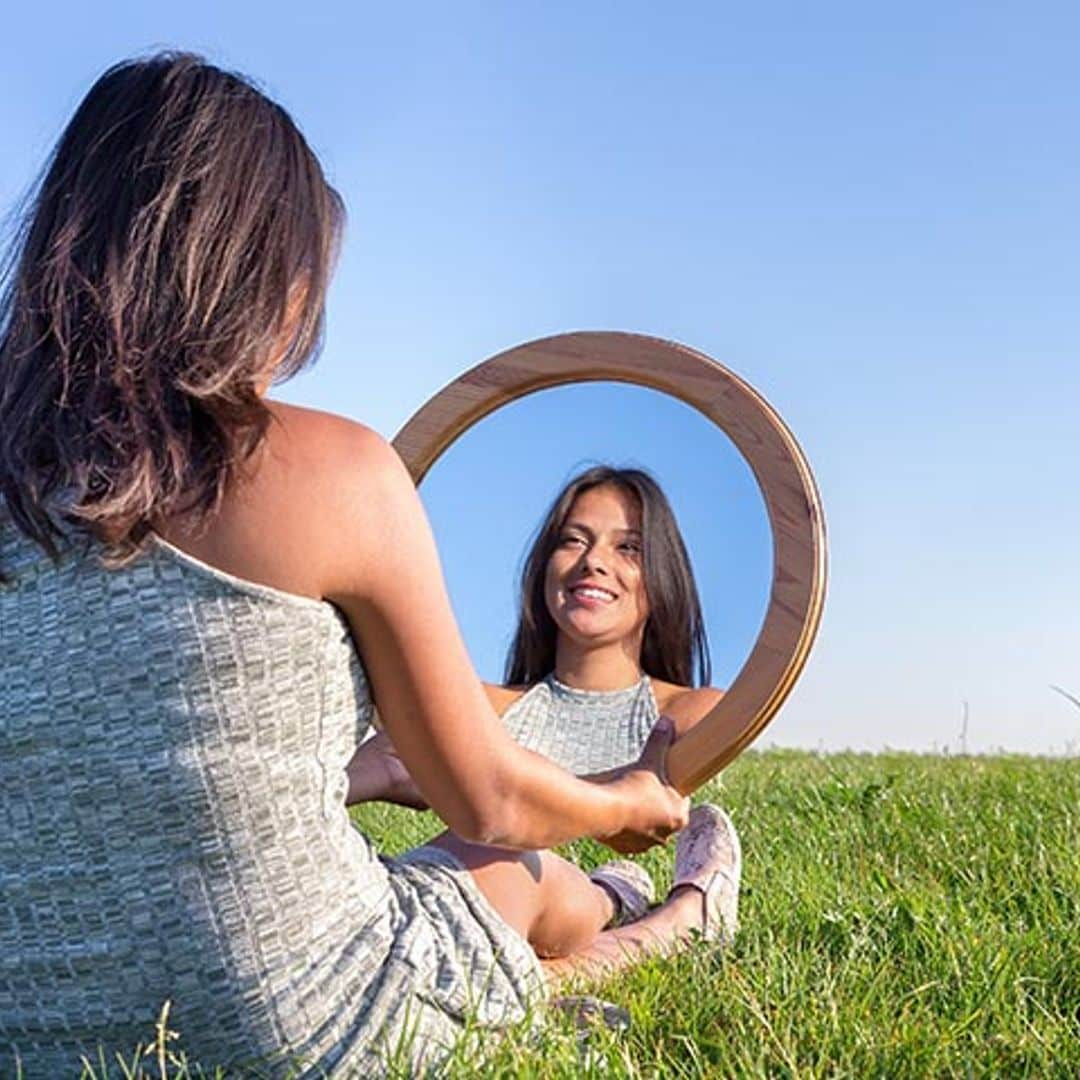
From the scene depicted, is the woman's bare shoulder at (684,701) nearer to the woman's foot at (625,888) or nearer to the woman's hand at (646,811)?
the woman's hand at (646,811)

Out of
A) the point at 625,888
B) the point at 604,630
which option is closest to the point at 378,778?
the point at 604,630

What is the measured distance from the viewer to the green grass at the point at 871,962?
9.82ft

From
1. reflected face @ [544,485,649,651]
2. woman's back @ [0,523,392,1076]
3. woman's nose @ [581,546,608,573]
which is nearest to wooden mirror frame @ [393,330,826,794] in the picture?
reflected face @ [544,485,649,651]

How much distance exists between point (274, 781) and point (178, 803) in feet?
0.50

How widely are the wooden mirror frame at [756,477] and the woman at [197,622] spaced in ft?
4.02

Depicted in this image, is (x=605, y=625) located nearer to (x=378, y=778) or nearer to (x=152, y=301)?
(x=378, y=778)

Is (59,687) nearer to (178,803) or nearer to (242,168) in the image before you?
(178,803)

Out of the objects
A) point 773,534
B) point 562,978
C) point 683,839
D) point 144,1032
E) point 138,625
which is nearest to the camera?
point 138,625

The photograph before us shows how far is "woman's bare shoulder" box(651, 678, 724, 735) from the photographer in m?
4.11

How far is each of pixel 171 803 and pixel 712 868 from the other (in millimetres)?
2045

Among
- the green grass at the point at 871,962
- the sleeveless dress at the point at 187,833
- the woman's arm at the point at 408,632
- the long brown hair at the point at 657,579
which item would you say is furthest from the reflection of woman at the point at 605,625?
the sleeveless dress at the point at 187,833

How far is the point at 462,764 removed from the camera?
9.35ft

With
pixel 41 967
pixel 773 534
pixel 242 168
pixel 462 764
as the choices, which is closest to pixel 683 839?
pixel 773 534

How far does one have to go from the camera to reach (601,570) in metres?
4.30
